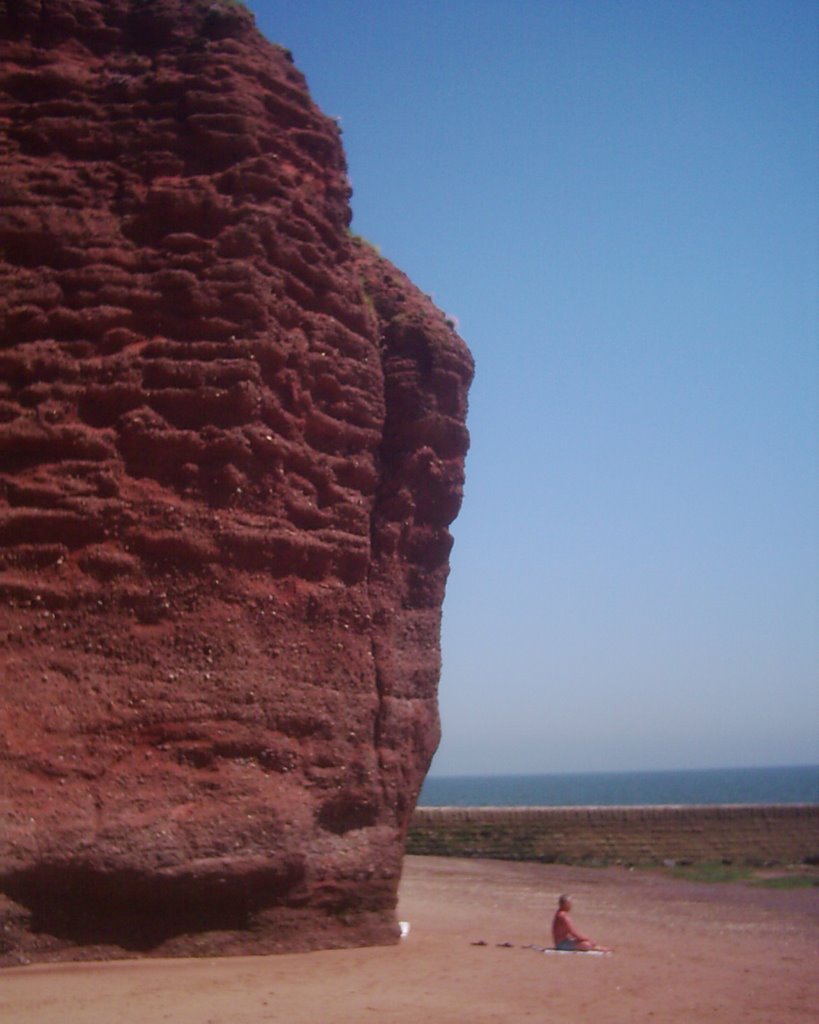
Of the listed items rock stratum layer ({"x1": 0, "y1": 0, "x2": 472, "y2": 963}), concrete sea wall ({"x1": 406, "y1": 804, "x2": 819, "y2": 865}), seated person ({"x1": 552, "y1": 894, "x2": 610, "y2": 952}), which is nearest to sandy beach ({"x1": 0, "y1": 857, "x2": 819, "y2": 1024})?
seated person ({"x1": 552, "y1": 894, "x2": 610, "y2": 952})

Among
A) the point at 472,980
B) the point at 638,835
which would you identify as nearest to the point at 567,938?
the point at 472,980

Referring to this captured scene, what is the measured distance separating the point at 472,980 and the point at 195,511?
152 inches

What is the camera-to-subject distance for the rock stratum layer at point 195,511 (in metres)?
7.08

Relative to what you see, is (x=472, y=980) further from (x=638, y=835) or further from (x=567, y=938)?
(x=638, y=835)

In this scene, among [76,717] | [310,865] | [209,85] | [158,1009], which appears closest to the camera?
[158,1009]

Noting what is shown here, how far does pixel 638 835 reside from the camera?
22281mm

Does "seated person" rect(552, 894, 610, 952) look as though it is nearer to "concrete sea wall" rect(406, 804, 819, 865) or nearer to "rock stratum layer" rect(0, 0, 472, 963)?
"rock stratum layer" rect(0, 0, 472, 963)

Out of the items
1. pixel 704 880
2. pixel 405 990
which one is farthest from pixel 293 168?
pixel 704 880

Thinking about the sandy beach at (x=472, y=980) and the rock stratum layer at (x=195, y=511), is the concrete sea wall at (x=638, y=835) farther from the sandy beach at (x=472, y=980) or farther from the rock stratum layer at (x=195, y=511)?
the rock stratum layer at (x=195, y=511)

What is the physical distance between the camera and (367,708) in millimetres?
8555

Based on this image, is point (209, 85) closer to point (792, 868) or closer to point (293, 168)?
point (293, 168)

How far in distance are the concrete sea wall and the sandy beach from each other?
23.9 ft

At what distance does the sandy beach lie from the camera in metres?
6.07

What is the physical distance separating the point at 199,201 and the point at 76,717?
3979mm
